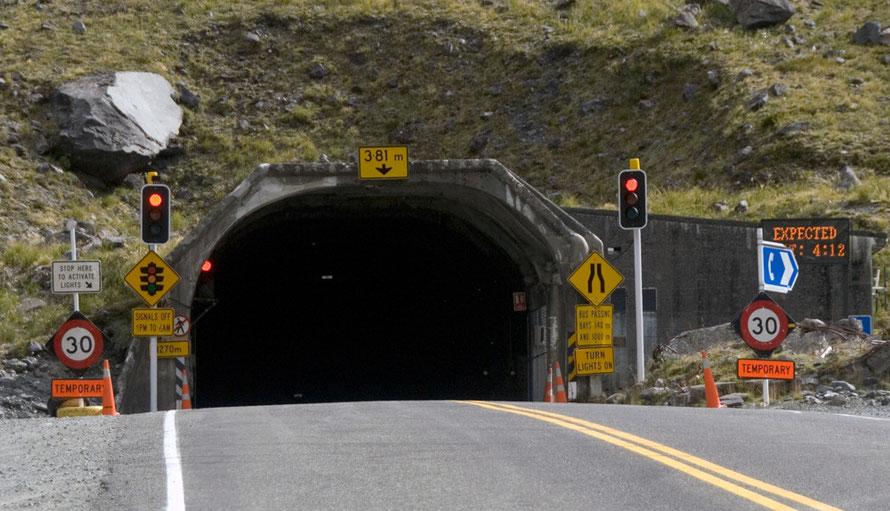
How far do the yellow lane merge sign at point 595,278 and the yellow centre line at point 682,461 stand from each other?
785 cm

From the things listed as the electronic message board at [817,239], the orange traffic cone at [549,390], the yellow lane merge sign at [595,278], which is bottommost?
the orange traffic cone at [549,390]

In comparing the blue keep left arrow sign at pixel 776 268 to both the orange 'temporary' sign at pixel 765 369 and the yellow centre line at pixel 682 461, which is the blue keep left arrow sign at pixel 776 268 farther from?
the yellow centre line at pixel 682 461

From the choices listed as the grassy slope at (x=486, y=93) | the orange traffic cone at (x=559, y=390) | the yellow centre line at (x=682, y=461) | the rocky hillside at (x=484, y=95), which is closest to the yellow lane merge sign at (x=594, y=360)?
the orange traffic cone at (x=559, y=390)

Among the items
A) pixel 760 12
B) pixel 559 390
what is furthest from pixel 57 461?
pixel 760 12

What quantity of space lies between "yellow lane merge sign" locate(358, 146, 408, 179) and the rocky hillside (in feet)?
28.6

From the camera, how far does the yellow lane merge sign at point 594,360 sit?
72.5 feet

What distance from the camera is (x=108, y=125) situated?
3956 centimetres

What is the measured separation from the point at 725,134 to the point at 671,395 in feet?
66.7

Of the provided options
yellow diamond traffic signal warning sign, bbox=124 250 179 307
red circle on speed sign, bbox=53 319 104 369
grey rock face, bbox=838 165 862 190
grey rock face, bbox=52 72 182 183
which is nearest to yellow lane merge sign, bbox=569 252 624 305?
yellow diamond traffic signal warning sign, bbox=124 250 179 307

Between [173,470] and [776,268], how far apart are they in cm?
1128

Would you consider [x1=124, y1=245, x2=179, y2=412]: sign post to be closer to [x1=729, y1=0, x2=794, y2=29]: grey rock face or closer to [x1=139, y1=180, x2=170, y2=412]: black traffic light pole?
[x1=139, y1=180, x2=170, y2=412]: black traffic light pole

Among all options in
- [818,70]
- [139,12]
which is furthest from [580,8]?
[139,12]

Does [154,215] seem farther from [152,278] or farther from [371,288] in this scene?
[371,288]

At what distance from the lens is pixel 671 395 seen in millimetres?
21109
